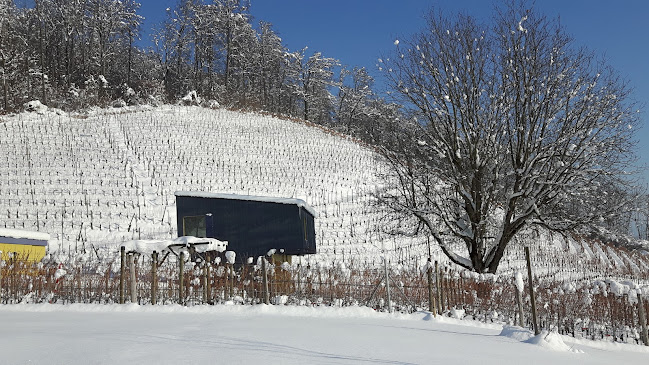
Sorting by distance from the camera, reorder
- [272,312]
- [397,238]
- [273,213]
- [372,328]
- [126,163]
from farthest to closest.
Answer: [126,163], [397,238], [273,213], [272,312], [372,328]

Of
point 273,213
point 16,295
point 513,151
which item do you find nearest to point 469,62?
point 513,151

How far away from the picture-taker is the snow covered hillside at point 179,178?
26.5m

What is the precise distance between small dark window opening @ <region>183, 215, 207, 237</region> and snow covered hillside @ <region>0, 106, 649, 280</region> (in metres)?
4.94

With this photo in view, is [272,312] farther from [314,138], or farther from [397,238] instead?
[314,138]

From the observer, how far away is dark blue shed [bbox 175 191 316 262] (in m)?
20.7

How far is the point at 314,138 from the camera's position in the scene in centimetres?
5000

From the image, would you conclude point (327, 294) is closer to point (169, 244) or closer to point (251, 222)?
point (169, 244)

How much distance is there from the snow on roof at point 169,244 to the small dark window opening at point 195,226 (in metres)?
3.04

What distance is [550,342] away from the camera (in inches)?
317

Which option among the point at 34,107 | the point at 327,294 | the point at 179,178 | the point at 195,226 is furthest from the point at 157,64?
the point at 327,294

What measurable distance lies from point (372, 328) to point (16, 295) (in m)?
9.73

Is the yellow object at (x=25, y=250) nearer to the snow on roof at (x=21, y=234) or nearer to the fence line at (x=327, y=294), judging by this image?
the snow on roof at (x=21, y=234)

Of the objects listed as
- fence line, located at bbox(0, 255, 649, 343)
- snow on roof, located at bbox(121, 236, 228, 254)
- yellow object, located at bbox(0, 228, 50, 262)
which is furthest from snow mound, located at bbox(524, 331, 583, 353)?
yellow object, located at bbox(0, 228, 50, 262)

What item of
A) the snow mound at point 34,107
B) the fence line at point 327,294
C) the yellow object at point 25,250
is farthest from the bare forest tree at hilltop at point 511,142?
the snow mound at point 34,107
